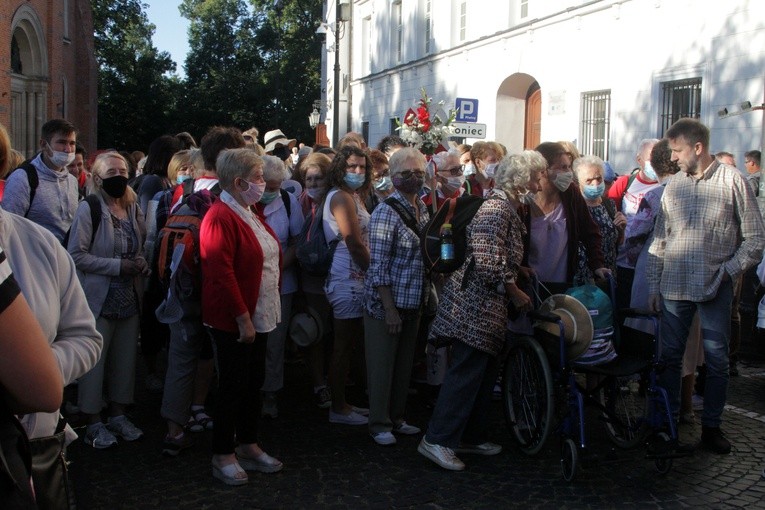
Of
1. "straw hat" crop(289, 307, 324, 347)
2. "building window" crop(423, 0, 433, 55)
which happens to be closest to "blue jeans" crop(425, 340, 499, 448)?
Result: "straw hat" crop(289, 307, 324, 347)

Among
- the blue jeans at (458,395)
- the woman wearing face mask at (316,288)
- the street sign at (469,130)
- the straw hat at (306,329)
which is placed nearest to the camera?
the blue jeans at (458,395)

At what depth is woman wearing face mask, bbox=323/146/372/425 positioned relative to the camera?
20.0 feet

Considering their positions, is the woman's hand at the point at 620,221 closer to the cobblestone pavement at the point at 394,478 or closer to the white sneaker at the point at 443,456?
the cobblestone pavement at the point at 394,478

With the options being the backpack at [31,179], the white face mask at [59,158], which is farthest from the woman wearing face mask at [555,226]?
the backpack at [31,179]

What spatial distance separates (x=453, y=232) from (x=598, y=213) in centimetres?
190

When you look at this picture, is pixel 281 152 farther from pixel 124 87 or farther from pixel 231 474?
pixel 124 87

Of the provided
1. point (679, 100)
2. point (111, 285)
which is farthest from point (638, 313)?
point (679, 100)

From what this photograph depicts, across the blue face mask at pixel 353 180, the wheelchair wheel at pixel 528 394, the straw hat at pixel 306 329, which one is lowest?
the wheelchair wheel at pixel 528 394

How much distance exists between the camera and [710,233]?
558 centimetres

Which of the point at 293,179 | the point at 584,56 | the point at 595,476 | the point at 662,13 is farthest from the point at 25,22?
the point at 595,476

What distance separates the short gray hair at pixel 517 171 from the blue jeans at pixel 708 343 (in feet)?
4.25

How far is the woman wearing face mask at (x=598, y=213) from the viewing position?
6.23 m

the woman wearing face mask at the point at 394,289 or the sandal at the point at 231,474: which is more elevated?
the woman wearing face mask at the point at 394,289

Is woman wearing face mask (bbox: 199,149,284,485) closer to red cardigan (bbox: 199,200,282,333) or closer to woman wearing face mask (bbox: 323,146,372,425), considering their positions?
red cardigan (bbox: 199,200,282,333)
